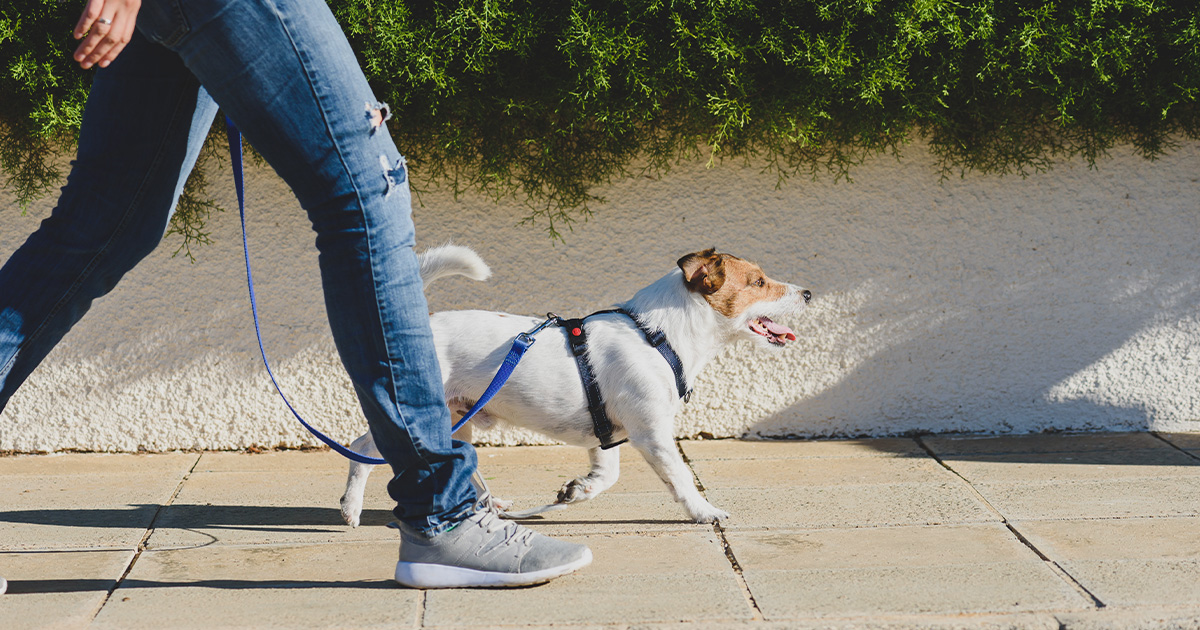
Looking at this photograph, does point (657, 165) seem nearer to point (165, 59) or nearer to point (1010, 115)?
point (1010, 115)

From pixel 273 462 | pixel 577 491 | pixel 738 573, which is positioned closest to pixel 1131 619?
pixel 738 573

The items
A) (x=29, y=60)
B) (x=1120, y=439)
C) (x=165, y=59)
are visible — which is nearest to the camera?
(x=165, y=59)

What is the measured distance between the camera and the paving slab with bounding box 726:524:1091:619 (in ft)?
7.97

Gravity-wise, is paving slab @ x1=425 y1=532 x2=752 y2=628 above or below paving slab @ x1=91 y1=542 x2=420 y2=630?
above

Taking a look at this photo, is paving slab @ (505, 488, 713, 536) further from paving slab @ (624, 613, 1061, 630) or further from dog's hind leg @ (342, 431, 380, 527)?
paving slab @ (624, 613, 1061, 630)

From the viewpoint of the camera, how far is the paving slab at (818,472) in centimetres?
378

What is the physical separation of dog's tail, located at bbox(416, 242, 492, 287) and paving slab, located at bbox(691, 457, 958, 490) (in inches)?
48.7

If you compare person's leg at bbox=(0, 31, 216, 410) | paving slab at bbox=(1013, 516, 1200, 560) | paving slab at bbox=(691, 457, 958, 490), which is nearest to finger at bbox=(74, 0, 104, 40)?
person's leg at bbox=(0, 31, 216, 410)

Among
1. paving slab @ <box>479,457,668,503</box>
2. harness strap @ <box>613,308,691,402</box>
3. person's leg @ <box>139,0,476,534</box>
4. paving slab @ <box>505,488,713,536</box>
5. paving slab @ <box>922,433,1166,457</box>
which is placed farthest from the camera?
paving slab @ <box>922,433,1166,457</box>

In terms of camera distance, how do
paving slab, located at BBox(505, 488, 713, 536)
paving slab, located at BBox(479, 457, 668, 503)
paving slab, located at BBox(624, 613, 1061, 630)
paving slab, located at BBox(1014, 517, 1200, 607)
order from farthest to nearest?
paving slab, located at BBox(479, 457, 668, 503), paving slab, located at BBox(505, 488, 713, 536), paving slab, located at BBox(1014, 517, 1200, 607), paving slab, located at BBox(624, 613, 1061, 630)

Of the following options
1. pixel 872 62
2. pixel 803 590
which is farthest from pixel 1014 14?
pixel 803 590

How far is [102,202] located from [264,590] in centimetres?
107

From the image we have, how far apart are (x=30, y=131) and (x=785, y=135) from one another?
3.09 meters

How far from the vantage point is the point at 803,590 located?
8.38 ft
